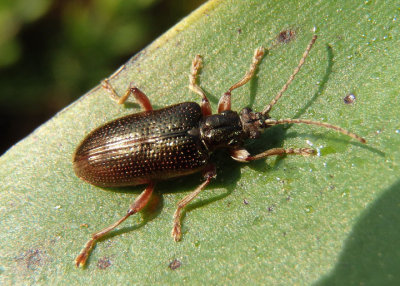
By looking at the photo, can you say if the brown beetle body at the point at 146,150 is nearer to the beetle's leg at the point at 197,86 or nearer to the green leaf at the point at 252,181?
the beetle's leg at the point at 197,86

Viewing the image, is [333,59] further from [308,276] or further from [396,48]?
[308,276]

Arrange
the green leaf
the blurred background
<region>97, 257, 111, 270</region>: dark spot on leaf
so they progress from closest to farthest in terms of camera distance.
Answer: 1. the green leaf
2. <region>97, 257, 111, 270</region>: dark spot on leaf
3. the blurred background

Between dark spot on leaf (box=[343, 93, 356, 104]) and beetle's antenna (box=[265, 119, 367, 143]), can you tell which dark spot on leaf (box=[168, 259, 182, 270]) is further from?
dark spot on leaf (box=[343, 93, 356, 104])

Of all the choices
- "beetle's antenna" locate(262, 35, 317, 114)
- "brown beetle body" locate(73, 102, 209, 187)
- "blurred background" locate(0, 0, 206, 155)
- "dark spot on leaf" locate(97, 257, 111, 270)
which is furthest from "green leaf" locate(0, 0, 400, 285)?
"blurred background" locate(0, 0, 206, 155)

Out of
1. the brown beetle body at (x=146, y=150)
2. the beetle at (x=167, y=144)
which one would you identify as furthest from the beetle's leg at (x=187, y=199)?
the brown beetle body at (x=146, y=150)

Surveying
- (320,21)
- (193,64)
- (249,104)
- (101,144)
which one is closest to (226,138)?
(249,104)

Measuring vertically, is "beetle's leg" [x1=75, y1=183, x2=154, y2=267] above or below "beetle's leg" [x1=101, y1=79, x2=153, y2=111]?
below
